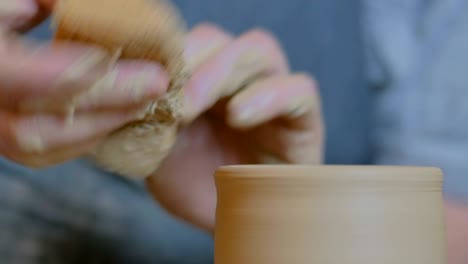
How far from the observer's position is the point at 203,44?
0.47 metres

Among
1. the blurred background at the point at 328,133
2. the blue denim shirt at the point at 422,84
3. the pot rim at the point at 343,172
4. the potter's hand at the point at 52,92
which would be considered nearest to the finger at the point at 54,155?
the potter's hand at the point at 52,92

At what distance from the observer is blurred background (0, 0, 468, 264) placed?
657 millimetres

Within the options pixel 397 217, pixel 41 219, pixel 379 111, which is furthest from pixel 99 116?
pixel 379 111

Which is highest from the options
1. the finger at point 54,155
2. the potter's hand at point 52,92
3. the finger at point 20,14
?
the finger at point 20,14

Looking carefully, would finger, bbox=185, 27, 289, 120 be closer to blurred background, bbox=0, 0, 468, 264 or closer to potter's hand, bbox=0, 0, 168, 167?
potter's hand, bbox=0, 0, 168, 167

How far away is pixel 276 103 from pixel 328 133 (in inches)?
20.5

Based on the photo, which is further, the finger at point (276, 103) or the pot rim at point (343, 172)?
the finger at point (276, 103)

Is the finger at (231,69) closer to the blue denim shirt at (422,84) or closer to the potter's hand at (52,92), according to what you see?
the potter's hand at (52,92)

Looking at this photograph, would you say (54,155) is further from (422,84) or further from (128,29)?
(422,84)

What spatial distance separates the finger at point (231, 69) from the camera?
428 mm

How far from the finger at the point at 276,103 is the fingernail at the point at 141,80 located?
12cm

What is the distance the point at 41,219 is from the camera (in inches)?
25.6

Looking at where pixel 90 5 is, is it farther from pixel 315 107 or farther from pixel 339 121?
pixel 339 121

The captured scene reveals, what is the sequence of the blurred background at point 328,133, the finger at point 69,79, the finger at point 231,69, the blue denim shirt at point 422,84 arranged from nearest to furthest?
the finger at point 69,79
the finger at point 231,69
the blurred background at point 328,133
the blue denim shirt at point 422,84
